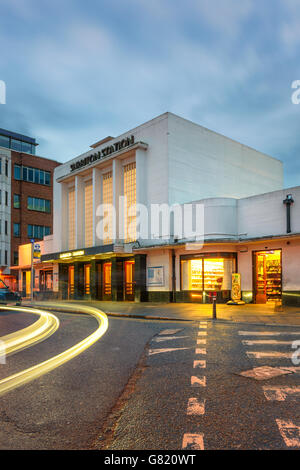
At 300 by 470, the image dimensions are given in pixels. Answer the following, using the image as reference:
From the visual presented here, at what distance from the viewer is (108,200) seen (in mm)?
32062

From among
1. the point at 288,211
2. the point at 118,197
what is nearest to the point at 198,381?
the point at 288,211

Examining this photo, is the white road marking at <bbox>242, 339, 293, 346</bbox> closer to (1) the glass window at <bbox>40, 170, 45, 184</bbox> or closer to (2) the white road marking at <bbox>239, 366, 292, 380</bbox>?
(2) the white road marking at <bbox>239, 366, 292, 380</bbox>

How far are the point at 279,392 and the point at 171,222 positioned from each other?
69.7ft

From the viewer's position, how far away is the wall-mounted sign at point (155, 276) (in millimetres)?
26620

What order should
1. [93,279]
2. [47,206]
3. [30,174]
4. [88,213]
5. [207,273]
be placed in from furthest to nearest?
[47,206], [30,174], [88,213], [93,279], [207,273]

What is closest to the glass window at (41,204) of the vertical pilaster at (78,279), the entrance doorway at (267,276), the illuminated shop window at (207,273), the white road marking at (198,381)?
the vertical pilaster at (78,279)

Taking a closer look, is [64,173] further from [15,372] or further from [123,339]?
[15,372]

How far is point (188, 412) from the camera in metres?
4.76

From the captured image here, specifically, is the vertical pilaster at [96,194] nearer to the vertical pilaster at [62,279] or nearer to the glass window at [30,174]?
the vertical pilaster at [62,279]

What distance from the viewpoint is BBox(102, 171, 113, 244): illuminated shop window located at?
31.2 m

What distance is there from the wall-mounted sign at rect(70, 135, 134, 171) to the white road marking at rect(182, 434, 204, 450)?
2620 centimetres

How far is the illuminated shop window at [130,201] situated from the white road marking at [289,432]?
24.8 m

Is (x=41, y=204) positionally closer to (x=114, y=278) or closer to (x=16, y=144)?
(x=16, y=144)
